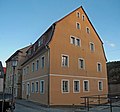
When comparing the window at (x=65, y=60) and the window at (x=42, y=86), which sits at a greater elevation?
the window at (x=65, y=60)

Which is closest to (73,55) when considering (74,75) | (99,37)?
(74,75)

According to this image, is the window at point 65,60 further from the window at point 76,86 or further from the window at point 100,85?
the window at point 100,85

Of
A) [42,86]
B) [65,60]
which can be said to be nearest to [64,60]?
[65,60]

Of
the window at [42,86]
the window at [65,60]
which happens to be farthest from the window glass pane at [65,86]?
the window at [42,86]

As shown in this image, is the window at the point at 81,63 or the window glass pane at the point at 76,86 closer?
the window glass pane at the point at 76,86

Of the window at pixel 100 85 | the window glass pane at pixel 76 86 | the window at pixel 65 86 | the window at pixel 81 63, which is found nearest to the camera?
the window at pixel 65 86

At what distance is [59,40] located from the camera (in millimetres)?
23406

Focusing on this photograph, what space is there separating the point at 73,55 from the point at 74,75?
102 inches

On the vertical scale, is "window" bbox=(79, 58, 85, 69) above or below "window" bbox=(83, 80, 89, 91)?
above

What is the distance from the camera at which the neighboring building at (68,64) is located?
22002mm

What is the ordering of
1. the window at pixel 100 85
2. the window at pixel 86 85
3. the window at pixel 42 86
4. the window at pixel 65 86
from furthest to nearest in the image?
the window at pixel 100 85, the window at pixel 86 85, the window at pixel 42 86, the window at pixel 65 86

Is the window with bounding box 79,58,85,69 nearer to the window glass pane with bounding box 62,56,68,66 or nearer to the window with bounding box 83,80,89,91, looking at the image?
the window with bounding box 83,80,89,91

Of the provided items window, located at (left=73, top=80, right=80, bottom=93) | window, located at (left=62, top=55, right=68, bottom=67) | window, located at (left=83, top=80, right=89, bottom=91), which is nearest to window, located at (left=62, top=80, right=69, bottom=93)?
window, located at (left=73, top=80, right=80, bottom=93)

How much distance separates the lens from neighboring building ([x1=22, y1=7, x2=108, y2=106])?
22002 mm
